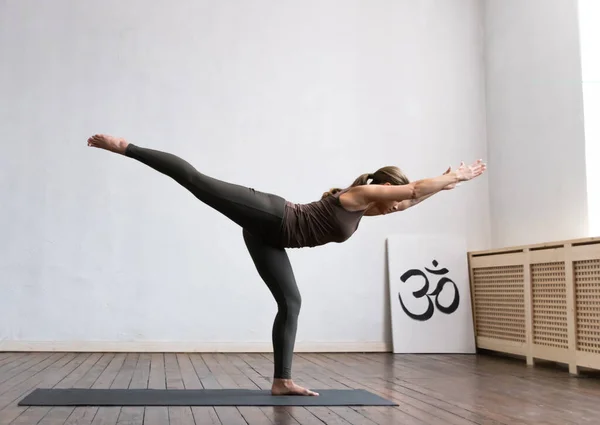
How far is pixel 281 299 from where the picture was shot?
336 cm

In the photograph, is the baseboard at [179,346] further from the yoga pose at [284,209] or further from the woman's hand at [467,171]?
the woman's hand at [467,171]

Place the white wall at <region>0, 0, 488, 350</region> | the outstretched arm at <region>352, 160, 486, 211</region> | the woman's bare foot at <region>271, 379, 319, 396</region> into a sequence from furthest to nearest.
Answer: the white wall at <region>0, 0, 488, 350</region>
the woman's bare foot at <region>271, 379, 319, 396</region>
the outstretched arm at <region>352, 160, 486, 211</region>

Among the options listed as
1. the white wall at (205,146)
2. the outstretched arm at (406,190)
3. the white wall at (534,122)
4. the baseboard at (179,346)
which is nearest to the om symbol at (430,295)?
the white wall at (205,146)

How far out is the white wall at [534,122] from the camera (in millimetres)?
4938

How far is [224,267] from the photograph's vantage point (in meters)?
5.62

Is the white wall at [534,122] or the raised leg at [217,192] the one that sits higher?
the white wall at [534,122]

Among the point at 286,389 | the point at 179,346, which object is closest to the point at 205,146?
the point at 179,346

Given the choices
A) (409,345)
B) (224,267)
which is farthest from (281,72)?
(409,345)

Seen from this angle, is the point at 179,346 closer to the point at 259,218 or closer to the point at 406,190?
the point at 259,218

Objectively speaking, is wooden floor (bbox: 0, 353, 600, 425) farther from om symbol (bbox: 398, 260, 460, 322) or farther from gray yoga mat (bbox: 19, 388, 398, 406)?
om symbol (bbox: 398, 260, 460, 322)

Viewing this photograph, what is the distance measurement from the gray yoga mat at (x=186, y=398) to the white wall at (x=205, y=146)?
2.20 m

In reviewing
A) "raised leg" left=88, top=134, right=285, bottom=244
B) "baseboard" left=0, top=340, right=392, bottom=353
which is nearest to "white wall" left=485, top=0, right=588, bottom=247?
"baseboard" left=0, top=340, right=392, bottom=353

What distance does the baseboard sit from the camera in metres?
5.27

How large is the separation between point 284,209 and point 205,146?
2.61 meters
